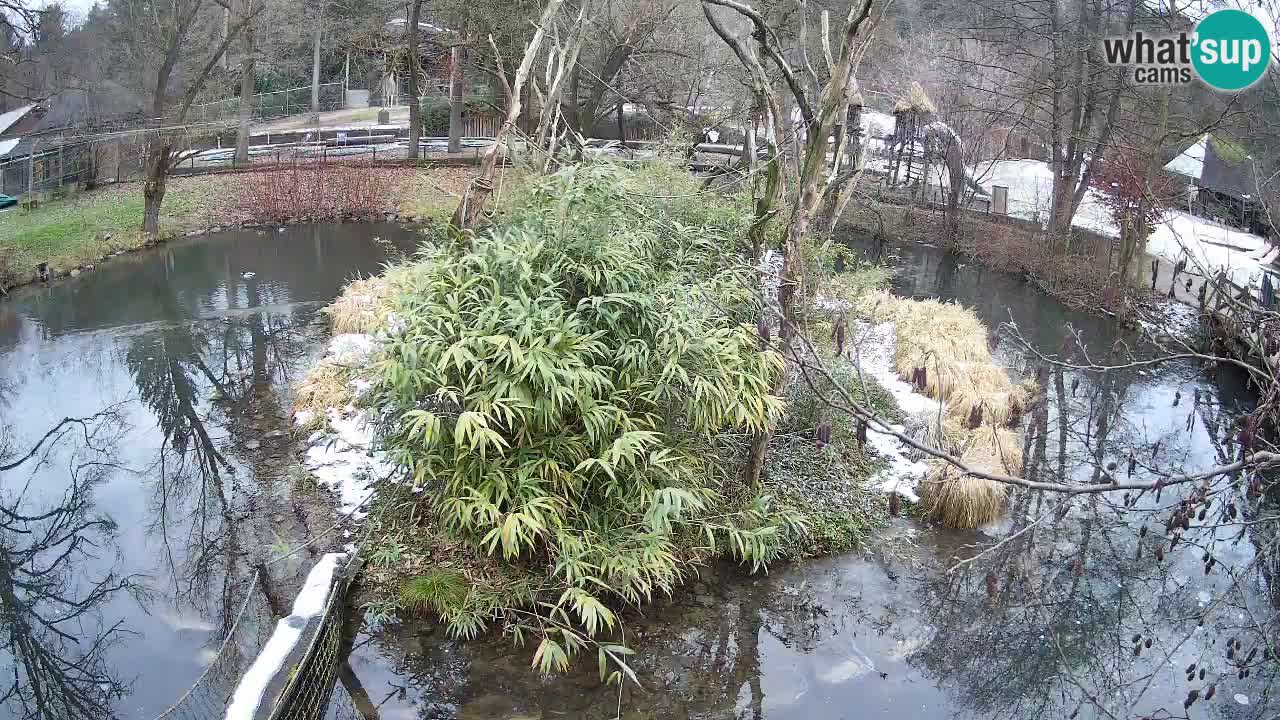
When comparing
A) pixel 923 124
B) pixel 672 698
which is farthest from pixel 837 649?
pixel 923 124

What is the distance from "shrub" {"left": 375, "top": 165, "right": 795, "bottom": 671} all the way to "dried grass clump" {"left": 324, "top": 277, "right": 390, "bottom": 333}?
13.8 ft

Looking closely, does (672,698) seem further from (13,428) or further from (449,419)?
(13,428)

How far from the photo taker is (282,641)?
14.9 ft

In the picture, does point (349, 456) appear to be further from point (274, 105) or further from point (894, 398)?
point (274, 105)

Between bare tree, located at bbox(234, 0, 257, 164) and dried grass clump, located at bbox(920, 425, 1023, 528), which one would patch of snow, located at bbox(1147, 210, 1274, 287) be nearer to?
dried grass clump, located at bbox(920, 425, 1023, 528)

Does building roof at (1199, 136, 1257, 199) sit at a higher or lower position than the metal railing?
lower

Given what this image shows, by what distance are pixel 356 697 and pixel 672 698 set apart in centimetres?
161

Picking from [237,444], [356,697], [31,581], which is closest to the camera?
[356,697]

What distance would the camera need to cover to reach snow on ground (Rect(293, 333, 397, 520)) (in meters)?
6.46

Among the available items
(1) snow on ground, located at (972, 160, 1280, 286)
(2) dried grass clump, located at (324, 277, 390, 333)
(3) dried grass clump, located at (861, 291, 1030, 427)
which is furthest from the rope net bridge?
(1) snow on ground, located at (972, 160, 1280, 286)

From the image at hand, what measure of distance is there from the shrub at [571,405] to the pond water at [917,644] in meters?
0.25

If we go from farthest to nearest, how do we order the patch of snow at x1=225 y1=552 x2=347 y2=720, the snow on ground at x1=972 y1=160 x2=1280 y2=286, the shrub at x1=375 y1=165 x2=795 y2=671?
the snow on ground at x1=972 y1=160 x2=1280 y2=286, the shrub at x1=375 y1=165 x2=795 y2=671, the patch of snow at x1=225 y1=552 x2=347 y2=720

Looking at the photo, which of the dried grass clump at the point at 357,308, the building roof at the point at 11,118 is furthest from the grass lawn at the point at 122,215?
the building roof at the point at 11,118

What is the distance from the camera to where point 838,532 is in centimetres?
623
